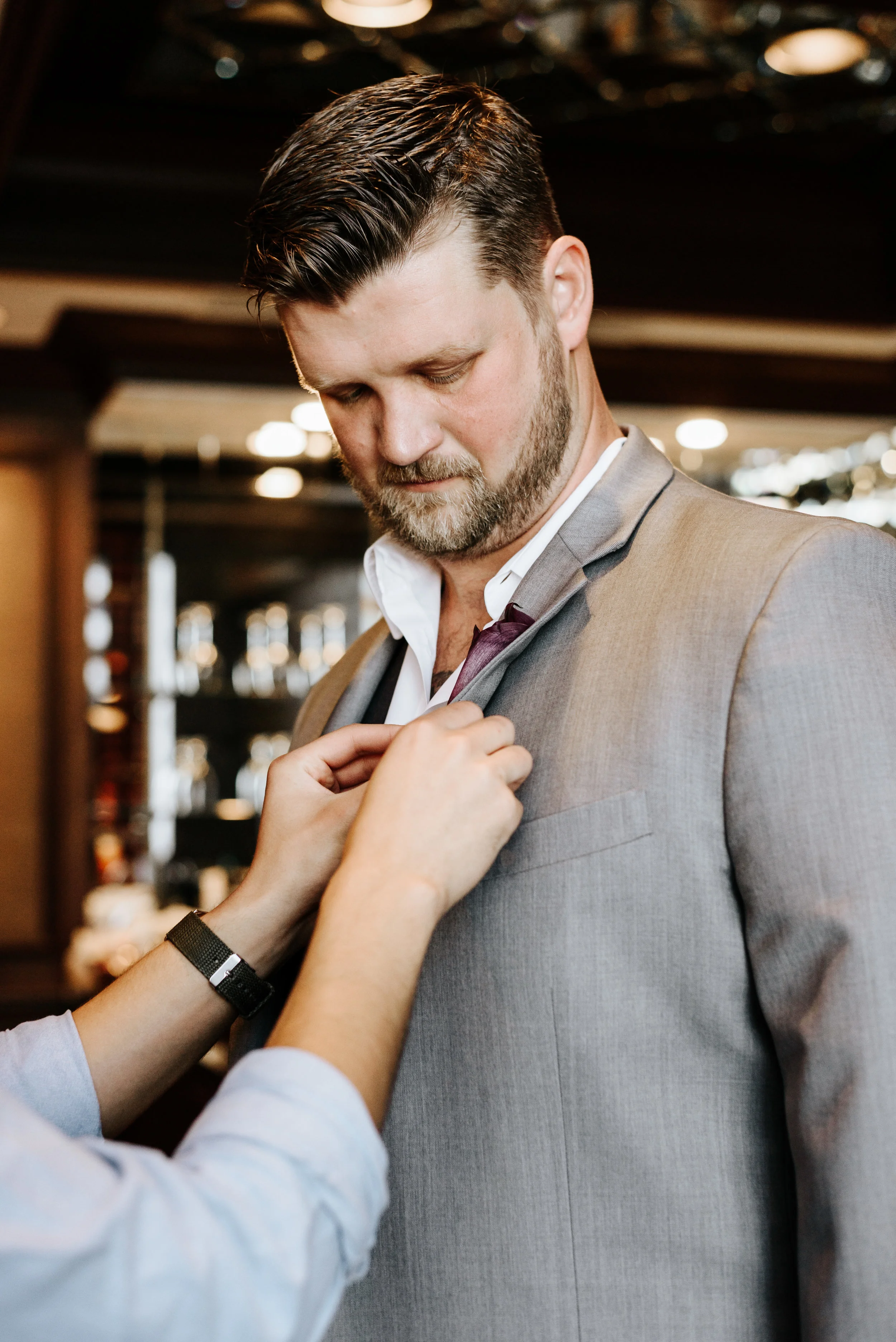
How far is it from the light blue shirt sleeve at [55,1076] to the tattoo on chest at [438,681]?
454 mm

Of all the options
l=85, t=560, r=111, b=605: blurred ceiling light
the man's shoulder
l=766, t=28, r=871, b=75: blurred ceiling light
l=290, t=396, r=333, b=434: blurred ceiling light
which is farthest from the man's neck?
l=85, t=560, r=111, b=605: blurred ceiling light

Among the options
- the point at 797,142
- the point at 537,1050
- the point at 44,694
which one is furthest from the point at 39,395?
the point at 537,1050

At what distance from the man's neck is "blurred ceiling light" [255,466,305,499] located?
3.86 metres

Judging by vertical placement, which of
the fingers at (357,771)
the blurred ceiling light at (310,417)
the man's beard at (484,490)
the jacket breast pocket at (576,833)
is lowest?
the jacket breast pocket at (576,833)

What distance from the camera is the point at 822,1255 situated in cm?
84

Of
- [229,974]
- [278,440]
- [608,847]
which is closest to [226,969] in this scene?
[229,974]

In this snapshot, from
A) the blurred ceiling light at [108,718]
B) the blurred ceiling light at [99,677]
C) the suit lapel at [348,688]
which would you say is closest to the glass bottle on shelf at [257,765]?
the blurred ceiling light at [108,718]

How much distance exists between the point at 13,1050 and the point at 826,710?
78 cm

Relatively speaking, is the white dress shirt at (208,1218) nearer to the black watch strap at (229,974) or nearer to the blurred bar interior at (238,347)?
the black watch strap at (229,974)

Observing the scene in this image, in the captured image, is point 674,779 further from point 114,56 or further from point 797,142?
point 797,142

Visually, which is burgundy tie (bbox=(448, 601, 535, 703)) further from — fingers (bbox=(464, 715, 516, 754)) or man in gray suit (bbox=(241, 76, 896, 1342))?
fingers (bbox=(464, 715, 516, 754))

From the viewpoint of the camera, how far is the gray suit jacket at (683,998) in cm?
85

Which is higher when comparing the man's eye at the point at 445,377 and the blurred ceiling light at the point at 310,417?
the blurred ceiling light at the point at 310,417

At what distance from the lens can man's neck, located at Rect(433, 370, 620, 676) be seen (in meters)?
1.20
